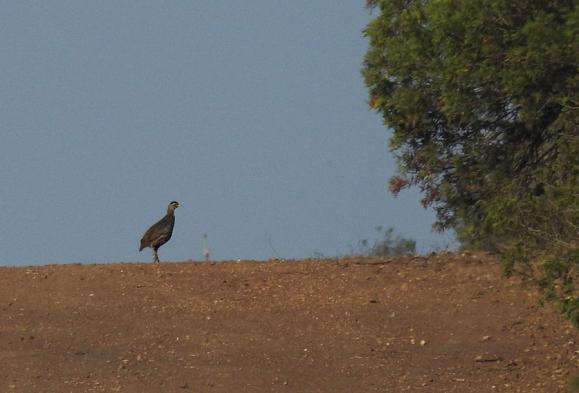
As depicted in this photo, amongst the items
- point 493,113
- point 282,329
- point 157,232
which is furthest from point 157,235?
point 493,113

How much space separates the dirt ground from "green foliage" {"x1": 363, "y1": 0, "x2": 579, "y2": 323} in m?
1.22

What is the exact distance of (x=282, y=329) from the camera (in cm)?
1820

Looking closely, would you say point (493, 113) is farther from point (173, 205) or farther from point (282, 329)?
point (173, 205)

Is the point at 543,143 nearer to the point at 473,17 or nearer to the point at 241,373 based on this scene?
the point at 473,17

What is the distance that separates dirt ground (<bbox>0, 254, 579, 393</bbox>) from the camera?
16516mm

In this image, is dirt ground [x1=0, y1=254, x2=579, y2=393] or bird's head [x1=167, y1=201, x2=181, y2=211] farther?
bird's head [x1=167, y1=201, x2=181, y2=211]

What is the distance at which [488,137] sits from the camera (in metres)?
17.7

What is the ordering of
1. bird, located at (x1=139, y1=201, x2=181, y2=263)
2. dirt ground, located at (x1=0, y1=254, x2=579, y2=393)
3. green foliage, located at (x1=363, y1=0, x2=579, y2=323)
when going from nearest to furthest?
green foliage, located at (x1=363, y1=0, x2=579, y2=323), dirt ground, located at (x1=0, y1=254, x2=579, y2=393), bird, located at (x1=139, y1=201, x2=181, y2=263)

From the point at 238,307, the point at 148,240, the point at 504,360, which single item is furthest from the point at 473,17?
the point at 148,240

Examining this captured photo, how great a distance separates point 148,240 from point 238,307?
13.7ft

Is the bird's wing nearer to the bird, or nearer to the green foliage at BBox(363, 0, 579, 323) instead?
the bird

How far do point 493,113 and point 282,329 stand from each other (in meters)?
4.02

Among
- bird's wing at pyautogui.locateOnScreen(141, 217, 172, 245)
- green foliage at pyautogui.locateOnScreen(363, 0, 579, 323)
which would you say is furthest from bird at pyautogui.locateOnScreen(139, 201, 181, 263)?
green foliage at pyautogui.locateOnScreen(363, 0, 579, 323)

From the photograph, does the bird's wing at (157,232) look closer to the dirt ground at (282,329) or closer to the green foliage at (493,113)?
the dirt ground at (282,329)
